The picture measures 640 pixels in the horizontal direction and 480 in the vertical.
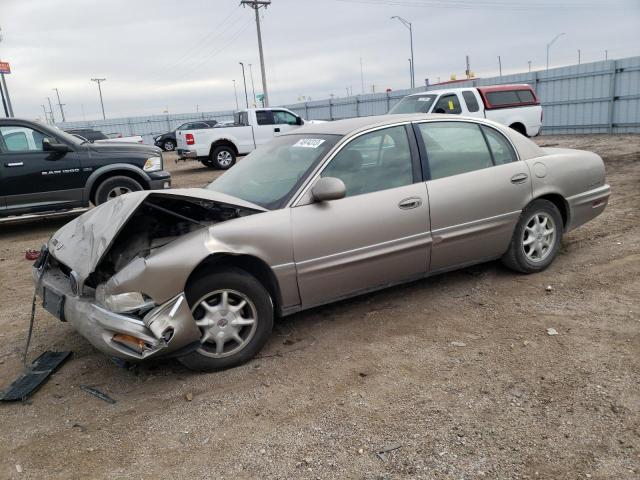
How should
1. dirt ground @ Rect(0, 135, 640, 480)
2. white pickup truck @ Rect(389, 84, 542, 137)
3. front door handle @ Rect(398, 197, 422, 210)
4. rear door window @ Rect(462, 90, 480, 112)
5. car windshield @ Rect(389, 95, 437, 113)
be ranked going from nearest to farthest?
dirt ground @ Rect(0, 135, 640, 480) → front door handle @ Rect(398, 197, 422, 210) → car windshield @ Rect(389, 95, 437, 113) → white pickup truck @ Rect(389, 84, 542, 137) → rear door window @ Rect(462, 90, 480, 112)

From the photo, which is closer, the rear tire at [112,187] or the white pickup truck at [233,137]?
the rear tire at [112,187]

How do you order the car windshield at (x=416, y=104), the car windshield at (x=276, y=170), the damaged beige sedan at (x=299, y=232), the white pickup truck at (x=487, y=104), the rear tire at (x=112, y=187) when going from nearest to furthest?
the damaged beige sedan at (x=299, y=232) < the car windshield at (x=276, y=170) < the rear tire at (x=112, y=187) < the car windshield at (x=416, y=104) < the white pickup truck at (x=487, y=104)

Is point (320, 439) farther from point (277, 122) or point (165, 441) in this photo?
point (277, 122)

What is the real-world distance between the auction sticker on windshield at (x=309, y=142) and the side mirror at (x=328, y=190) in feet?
1.78

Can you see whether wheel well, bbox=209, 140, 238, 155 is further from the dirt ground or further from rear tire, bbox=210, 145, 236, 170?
the dirt ground

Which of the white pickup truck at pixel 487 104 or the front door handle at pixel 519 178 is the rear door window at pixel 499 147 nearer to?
the front door handle at pixel 519 178

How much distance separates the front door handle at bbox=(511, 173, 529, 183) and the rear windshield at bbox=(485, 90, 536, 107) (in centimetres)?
1057

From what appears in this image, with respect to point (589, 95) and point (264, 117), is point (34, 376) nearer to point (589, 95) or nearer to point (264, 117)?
point (264, 117)

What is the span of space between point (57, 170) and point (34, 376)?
18.5 ft

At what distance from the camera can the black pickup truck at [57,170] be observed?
8203mm

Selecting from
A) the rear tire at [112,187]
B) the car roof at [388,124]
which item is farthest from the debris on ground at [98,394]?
the rear tire at [112,187]

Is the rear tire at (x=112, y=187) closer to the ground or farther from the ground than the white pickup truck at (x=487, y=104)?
closer to the ground

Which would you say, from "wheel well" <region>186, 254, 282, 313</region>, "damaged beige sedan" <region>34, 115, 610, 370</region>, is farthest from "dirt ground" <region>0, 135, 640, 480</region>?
"wheel well" <region>186, 254, 282, 313</region>

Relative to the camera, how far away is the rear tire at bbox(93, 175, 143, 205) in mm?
8734
